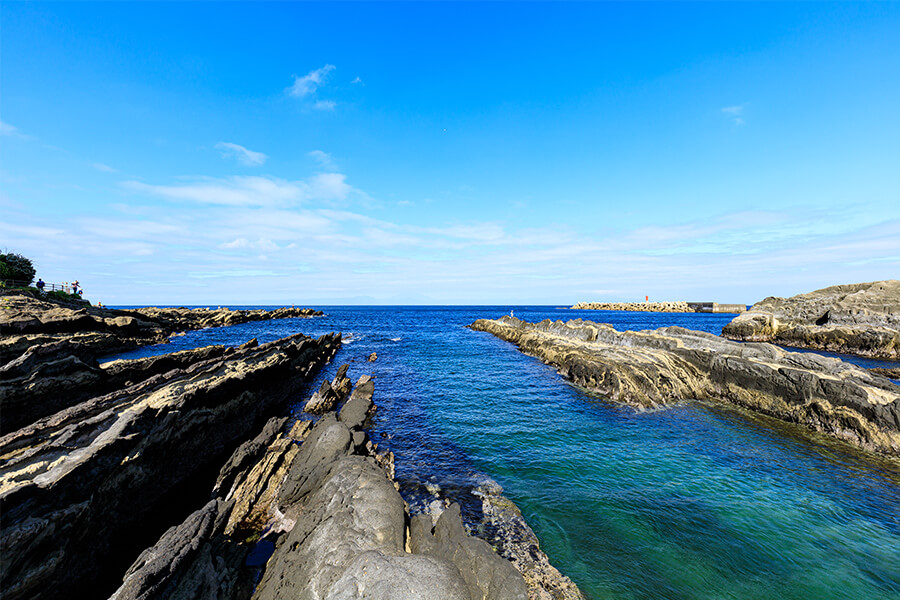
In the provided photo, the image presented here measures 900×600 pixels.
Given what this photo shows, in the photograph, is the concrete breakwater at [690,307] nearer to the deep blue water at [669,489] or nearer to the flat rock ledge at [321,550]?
the deep blue water at [669,489]

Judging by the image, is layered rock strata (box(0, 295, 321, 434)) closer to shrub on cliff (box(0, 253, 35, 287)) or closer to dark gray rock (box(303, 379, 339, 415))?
dark gray rock (box(303, 379, 339, 415))

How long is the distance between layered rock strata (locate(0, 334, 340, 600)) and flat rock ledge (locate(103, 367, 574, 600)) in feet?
4.26

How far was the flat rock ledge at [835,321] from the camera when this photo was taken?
134 feet

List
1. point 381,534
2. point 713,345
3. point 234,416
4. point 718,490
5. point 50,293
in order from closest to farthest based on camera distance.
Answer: point 381,534 → point 718,490 → point 234,416 → point 713,345 → point 50,293

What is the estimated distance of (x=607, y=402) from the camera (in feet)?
72.5

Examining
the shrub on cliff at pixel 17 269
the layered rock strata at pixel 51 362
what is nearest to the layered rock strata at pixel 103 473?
the layered rock strata at pixel 51 362

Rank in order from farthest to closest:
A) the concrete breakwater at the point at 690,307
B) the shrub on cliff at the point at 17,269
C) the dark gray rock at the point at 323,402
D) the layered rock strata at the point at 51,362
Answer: the concrete breakwater at the point at 690,307, the shrub on cliff at the point at 17,269, the dark gray rock at the point at 323,402, the layered rock strata at the point at 51,362

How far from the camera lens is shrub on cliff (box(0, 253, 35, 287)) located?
1709 inches

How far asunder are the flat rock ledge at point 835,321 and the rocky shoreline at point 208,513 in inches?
2319

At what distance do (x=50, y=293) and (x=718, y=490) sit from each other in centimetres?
7483

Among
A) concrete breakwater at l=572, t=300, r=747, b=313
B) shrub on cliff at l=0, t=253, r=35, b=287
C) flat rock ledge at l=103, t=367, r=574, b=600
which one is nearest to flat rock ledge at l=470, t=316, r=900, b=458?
flat rock ledge at l=103, t=367, r=574, b=600

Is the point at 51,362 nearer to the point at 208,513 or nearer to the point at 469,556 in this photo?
the point at 208,513

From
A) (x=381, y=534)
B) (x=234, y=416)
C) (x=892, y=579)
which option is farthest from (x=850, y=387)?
(x=234, y=416)

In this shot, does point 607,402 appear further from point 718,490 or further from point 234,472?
point 234,472
